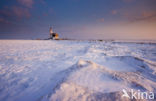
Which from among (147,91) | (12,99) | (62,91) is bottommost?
(12,99)

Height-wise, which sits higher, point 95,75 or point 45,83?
point 95,75

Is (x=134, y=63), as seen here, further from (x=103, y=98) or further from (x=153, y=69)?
(x=103, y=98)

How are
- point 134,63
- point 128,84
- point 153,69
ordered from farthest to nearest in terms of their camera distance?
point 134,63 < point 153,69 < point 128,84

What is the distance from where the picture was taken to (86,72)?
244 centimetres

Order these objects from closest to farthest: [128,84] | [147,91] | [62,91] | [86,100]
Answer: [86,100], [62,91], [147,91], [128,84]

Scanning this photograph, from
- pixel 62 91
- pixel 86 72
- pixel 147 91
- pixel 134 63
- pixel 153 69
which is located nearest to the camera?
pixel 62 91

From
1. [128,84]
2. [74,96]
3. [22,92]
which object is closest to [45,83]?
[22,92]

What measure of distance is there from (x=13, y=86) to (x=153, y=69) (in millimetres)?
5446

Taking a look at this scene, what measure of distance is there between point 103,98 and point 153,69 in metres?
3.29

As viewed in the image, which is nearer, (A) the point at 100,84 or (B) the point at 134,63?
(A) the point at 100,84

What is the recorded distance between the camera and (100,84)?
6.38ft

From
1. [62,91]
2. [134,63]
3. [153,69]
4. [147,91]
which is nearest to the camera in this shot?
[62,91]

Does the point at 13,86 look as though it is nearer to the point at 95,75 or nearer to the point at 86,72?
the point at 86,72

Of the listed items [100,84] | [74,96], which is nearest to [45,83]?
[74,96]
